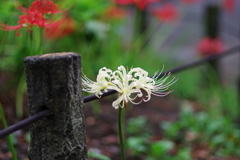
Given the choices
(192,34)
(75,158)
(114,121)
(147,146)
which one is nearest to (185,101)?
(114,121)

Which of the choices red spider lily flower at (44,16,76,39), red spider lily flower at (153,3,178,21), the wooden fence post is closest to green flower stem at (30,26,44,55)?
the wooden fence post

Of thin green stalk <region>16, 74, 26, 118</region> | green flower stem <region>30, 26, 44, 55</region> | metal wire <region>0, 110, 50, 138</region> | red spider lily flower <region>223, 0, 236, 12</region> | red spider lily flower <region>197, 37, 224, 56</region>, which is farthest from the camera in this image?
red spider lily flower <region>223, 0, 236, 12</region>

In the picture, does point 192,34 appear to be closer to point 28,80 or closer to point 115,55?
point 115,55

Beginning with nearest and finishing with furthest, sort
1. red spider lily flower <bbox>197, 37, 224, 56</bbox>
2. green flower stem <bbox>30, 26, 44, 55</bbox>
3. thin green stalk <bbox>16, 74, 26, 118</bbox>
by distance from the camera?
green flower stem <bbox>30, 26, 44, 55</bbox>
thin green stalk <bbox>16, 74, 26, 118</bbox>
red spider lily flower <bbox>197, 37, 224, 56</bbox>

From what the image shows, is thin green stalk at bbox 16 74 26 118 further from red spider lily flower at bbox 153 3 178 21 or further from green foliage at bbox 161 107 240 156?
red spider lily flower at bbox 153 3 178 21

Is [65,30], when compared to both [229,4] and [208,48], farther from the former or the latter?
[229,4]

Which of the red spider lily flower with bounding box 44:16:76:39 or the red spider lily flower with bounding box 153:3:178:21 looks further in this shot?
the red spider lily flower with bounding box 153:3:178:21

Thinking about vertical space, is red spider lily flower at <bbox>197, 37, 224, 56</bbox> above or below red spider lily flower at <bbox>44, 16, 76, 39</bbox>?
above

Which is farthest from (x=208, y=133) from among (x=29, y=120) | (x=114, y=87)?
(x=29, y=120)

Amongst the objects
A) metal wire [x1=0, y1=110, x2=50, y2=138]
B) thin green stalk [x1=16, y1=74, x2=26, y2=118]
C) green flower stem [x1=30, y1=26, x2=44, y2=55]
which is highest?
green flower stem [x1=30, y1=26, x2=44, y2=55]
